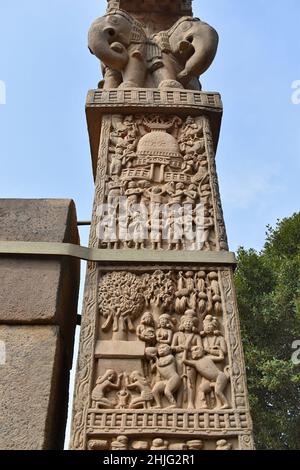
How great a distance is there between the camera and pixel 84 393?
118 inches

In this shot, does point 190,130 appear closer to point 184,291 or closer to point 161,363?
point 184,291

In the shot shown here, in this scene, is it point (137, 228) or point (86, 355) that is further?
point (137, 228)

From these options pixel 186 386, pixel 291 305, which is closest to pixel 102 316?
pixel 186 386

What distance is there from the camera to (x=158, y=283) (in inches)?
138

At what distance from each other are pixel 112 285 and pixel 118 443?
1.05 metres

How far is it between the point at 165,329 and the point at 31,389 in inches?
35.6

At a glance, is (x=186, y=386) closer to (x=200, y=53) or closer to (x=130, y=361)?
(x=130, y=361)

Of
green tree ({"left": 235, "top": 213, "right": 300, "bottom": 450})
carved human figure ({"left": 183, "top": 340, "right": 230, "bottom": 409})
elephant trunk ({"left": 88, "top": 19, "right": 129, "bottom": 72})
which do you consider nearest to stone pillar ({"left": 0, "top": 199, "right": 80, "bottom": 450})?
carved human figure ({"left": 183, "top": 340, "right": 230, "bottom": 409})

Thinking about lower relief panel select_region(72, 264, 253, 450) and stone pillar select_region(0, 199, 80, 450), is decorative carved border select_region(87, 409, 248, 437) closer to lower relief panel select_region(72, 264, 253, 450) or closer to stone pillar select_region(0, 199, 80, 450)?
lower relief panel select_region(72, 264, 253, 450)

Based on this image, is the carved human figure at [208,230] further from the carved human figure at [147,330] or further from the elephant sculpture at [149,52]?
the elephant sculpture at [149,52]

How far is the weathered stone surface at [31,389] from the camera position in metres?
2.79

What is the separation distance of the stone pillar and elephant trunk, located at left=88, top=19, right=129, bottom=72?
5.89ft

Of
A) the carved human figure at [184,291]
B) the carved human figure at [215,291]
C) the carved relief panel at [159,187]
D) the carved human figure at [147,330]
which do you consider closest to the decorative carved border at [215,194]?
the carved relief panel at [159,187]

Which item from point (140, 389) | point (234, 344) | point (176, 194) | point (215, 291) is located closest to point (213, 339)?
point (234, 344)
